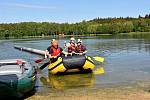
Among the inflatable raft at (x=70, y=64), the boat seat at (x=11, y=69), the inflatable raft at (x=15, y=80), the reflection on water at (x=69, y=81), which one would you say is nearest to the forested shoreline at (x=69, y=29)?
the inflatable raft at (x=70, y=64)

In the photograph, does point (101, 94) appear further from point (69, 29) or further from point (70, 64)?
point (69, 29)

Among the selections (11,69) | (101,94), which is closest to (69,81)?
(11,69)

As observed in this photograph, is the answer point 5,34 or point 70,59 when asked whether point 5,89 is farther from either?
point 5,34

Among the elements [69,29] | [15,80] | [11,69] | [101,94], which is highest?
[69,29]

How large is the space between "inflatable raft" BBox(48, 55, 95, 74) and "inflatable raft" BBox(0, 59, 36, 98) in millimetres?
4042

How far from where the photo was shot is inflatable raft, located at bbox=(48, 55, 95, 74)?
15.8 m

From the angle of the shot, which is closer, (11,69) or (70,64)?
(11,69)

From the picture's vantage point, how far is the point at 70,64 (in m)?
15.8

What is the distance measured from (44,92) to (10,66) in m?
1.59

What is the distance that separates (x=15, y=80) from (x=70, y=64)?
6073mm

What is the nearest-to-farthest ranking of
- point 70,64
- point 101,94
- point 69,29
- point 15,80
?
point 15,80
point 101,94
point 70,64
point 69,29

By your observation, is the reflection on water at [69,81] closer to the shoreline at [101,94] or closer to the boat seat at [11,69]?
the shoreline at [101,94]

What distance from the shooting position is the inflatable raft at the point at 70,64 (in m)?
15.8

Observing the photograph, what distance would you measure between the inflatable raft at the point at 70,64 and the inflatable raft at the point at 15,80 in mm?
4042
